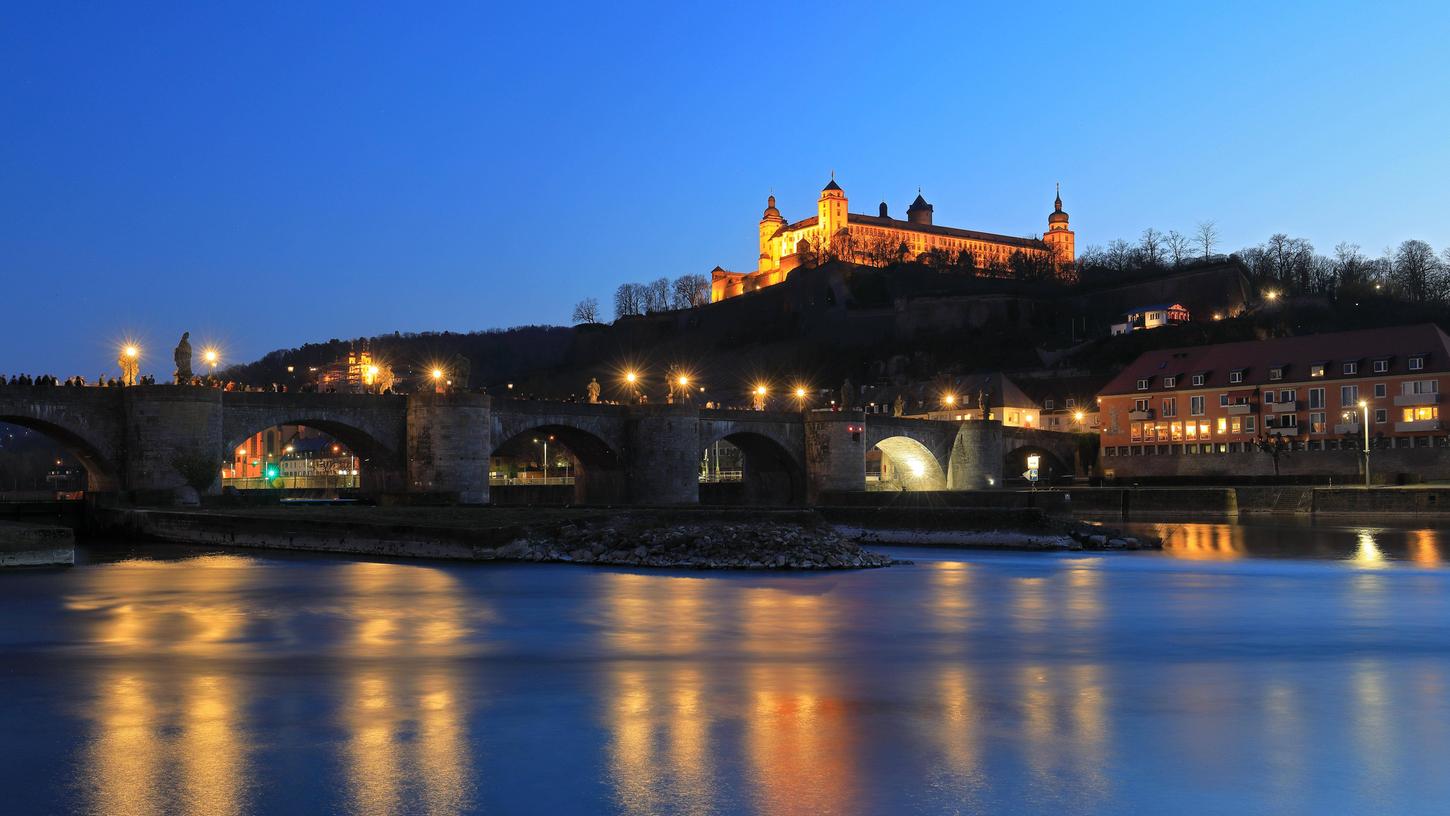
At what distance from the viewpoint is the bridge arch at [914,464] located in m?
84.2

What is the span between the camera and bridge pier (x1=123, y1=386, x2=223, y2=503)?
146ft

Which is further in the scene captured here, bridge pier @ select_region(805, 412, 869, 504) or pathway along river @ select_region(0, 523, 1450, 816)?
bridge pier @ select_region(805, 412, 869, 504)

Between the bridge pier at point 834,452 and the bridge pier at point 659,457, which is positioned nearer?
the bridge pier at point 659,457

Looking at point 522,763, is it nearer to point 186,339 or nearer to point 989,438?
point 186,339

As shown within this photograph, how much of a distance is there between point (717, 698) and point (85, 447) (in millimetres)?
37766

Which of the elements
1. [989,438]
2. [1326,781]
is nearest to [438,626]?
[1326,781]

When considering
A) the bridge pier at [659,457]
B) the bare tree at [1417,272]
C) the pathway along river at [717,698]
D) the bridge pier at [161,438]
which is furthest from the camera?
the bare tree at [1417,272]

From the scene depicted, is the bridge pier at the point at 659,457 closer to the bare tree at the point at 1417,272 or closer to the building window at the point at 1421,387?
the building window at the point at 1421,387

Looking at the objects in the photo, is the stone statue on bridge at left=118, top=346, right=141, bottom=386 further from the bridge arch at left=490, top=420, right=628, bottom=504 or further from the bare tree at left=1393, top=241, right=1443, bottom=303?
the bare tree at left=1393, top=241, right=1443, bottom=303

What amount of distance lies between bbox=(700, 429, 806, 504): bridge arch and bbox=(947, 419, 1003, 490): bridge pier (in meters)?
15.2

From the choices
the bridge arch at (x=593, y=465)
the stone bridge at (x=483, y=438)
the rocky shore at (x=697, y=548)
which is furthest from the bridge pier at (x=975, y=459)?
the rocky shore at (x=697, y=548)

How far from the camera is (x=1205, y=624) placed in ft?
72.1

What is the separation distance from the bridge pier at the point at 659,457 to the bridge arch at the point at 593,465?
74 centimetres

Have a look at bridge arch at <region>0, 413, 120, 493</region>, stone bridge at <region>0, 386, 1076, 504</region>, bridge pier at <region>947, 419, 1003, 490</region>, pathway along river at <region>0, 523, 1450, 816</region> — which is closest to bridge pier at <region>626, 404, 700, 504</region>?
stone bridge at <region>0, 386, 1076, 504</region>
